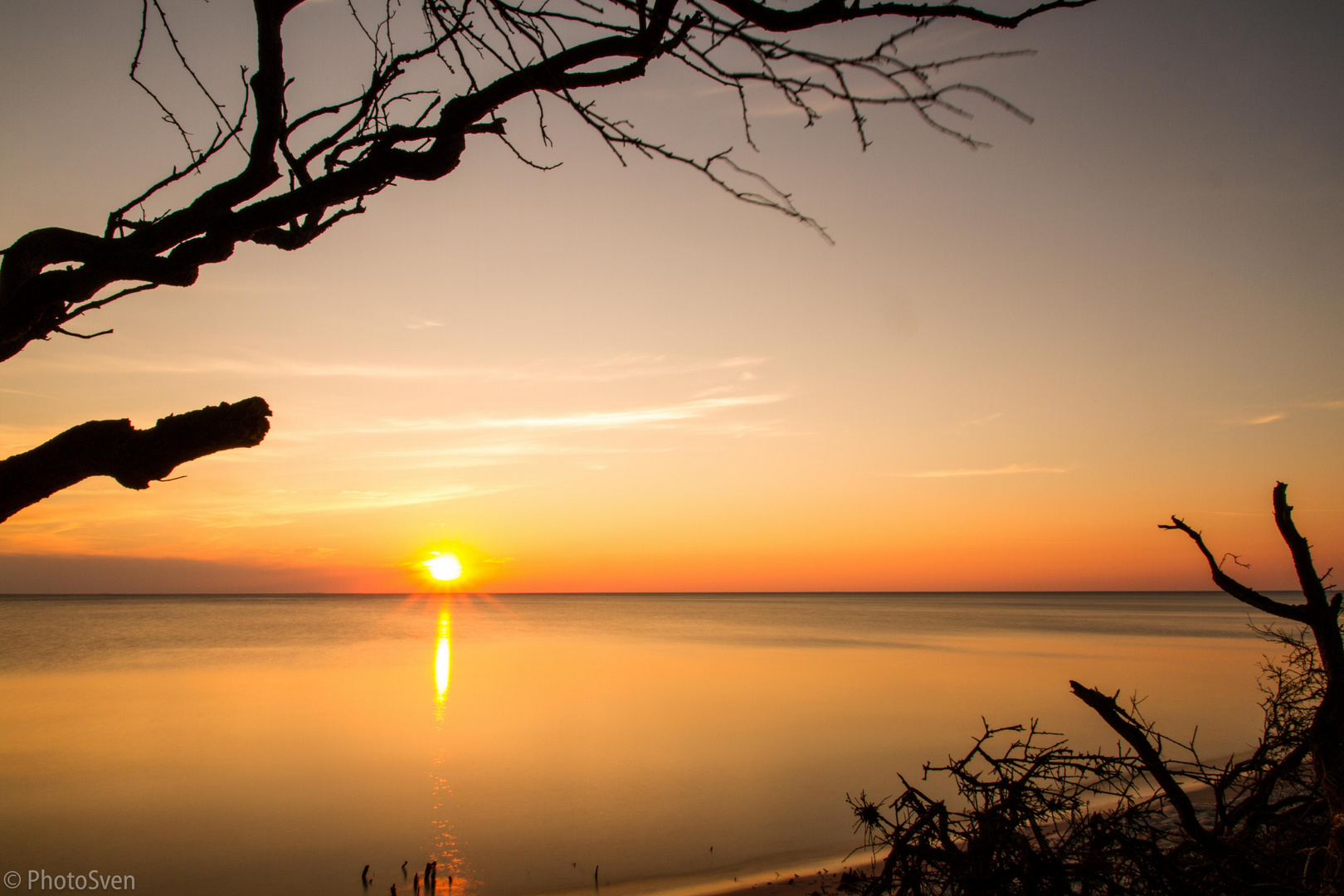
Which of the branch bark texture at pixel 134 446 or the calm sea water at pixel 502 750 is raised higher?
the branch bark texture at pixel 134 446

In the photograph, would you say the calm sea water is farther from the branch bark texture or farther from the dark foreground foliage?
the branch bark texture

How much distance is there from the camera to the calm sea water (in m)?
10.4

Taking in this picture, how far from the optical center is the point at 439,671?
1180 inches

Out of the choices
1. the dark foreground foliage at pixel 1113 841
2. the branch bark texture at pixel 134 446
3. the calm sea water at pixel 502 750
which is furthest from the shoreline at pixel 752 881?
the branch bark texture at pixel 134 446

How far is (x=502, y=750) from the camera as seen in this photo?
16375 millimetres

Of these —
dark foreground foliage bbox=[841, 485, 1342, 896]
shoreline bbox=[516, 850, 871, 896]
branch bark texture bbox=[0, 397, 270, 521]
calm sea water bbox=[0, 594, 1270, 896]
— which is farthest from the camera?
calm sea water bbox=[0, 594, 1270, 896]

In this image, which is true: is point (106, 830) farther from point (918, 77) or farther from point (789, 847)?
point (918, 77)

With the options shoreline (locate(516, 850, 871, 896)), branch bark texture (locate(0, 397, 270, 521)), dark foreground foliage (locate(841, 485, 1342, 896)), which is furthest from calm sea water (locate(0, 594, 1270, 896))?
branch bark texture (locate(0, 397, 270, 521))

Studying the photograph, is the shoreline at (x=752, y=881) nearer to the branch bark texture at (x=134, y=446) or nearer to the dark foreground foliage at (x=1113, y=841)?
the dark foreground foliage at (x=1113, y=841)

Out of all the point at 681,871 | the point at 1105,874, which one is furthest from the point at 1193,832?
the point at 681,871

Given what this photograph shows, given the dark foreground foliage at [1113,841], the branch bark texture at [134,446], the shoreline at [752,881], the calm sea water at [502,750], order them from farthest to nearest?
the calm sea water at [502,750], the shoreline at [752,881], the dark foreground foliage at [1113,841], the branch bark texture at [134,446]

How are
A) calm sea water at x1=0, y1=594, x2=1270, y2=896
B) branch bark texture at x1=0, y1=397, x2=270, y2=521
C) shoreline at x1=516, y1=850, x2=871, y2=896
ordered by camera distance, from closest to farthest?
branch bark texture at x1=0, y1=397, x2=270, y2=521, shoreline at x1=516, y1=850, x2=871, y2=896, calm sea water at x1=0, y1=594, x2=1270, y2=896

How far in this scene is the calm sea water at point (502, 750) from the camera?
408 inches

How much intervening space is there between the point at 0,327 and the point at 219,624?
244ft
